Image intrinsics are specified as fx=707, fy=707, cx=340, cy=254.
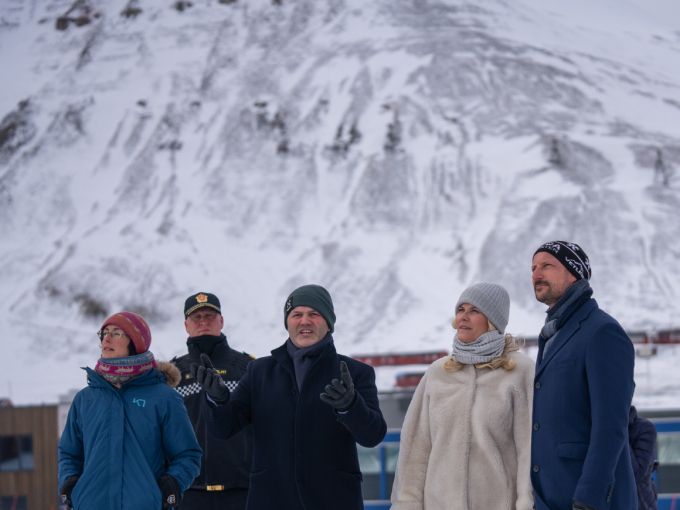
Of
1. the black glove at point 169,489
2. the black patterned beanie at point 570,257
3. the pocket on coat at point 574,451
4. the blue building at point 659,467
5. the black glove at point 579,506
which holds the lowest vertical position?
the blue building at point 659,467

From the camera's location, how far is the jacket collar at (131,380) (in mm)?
3160

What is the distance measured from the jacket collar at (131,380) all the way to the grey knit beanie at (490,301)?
1460 mm

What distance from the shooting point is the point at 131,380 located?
3199 mm

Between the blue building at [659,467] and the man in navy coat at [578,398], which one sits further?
the blue building at [659,467]

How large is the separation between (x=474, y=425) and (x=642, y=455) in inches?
50.6

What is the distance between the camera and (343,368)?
280 centimetres

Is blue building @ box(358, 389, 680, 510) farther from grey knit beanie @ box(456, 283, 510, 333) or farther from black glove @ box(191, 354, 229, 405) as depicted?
black glove @ box(191, 354, 229, 405)

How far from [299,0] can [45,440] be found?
59077 millimetres

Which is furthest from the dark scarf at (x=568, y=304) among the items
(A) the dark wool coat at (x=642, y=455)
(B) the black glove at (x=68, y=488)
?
(B) the black glove at (x=68, y=488)

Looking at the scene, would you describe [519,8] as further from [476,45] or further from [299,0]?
[299,0]

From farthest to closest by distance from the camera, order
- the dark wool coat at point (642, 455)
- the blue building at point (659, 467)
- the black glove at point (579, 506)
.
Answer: the blue building at point (659, 467)
the dark wool coat at point (642, 455)
the black glove at point (579, 506)

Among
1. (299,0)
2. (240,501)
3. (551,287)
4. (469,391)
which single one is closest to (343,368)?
(469,391)

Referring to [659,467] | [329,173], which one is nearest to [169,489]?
[659,467]

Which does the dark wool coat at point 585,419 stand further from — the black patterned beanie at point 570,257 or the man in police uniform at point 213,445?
the man in police uniform at point 213,445
